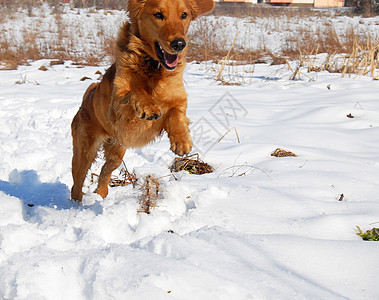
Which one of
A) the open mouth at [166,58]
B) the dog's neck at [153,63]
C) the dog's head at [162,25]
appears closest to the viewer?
the dog's head at [162,25]

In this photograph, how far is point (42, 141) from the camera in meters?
4.16

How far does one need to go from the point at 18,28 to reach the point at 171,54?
53.0 ft

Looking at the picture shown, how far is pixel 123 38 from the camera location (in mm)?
2719

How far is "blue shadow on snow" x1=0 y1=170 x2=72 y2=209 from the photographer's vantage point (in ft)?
10.2

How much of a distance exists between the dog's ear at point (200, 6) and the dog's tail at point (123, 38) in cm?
53

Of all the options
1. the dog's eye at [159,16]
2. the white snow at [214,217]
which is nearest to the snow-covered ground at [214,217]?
the white snow at [214,217]

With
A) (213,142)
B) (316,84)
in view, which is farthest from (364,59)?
(213,142)

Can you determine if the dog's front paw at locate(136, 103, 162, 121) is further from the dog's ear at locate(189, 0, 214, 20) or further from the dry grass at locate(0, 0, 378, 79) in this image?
the dry grass at locate(0, 0, 378, 79)

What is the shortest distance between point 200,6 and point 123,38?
68 centimetres

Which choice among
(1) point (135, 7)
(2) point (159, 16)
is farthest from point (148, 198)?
(1) point (135, 7)

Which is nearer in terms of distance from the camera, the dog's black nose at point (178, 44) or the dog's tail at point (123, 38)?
the dog's black nose at point (178, 44)

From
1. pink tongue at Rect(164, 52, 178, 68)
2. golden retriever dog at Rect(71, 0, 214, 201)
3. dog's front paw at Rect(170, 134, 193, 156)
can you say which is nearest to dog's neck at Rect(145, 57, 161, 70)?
golden retriever dog at Rect(71, 0, 214, 201)

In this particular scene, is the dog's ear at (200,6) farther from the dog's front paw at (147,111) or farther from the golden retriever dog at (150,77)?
the dog's front paw at (147,111)

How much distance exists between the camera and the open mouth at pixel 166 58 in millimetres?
2461
